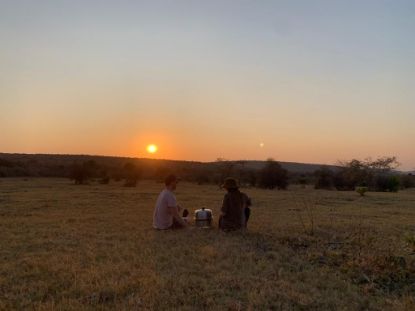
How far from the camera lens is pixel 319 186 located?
148ft

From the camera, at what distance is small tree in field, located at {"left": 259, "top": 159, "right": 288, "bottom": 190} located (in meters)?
41.0

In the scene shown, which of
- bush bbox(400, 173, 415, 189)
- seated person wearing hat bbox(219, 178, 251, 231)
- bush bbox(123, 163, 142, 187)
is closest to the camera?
seated person wearing hat bbox(219, 178, 251, 231)

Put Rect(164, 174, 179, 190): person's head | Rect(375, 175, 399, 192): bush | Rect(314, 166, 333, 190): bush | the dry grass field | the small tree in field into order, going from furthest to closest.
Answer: Rect(314, 166, 333, 190): bush, Rect(375, 175, 399, 192): bush, the small tree in field, Rect(164, 174, 179, 190): person's head, the dry grass field

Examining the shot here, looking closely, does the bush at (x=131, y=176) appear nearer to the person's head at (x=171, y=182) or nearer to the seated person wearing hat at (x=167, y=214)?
the person's head at (x=171, y=182)

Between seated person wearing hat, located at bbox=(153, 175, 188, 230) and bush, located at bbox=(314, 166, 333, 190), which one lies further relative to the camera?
bush, located at bbox=(314, 166, 333, 190)

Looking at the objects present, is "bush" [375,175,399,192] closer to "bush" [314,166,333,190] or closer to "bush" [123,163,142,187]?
"bush" [314,166,333,190]

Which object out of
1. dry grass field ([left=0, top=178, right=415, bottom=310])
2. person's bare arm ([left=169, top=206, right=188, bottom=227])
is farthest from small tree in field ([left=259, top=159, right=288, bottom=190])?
person's bare arm ([left=169, top=206, right=188, bottom=227])

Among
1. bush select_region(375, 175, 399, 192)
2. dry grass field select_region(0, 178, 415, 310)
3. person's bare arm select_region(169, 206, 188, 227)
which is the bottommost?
dry grass field select_region(0, 178, 415, 310)

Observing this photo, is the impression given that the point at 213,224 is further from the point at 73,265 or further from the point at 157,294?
the point at 157,294

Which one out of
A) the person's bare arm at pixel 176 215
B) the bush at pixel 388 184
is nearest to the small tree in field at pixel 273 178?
the bush at pixel 388 184

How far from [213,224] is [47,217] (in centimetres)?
517

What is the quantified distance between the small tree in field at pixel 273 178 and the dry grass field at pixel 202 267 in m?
27.7

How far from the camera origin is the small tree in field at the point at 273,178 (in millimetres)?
40969

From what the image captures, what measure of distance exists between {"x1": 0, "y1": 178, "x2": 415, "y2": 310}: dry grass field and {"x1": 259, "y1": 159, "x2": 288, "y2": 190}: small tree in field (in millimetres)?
27734
